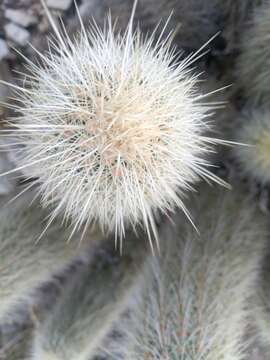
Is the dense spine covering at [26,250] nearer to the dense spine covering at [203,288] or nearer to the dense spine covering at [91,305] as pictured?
the dense spine covering at [91,305]

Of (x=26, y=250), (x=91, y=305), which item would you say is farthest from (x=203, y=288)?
(x=26, y=250)

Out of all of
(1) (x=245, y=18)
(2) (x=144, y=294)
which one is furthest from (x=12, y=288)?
(1) (x=245, y=18)

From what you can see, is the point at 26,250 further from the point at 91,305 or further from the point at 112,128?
the point at 112,128

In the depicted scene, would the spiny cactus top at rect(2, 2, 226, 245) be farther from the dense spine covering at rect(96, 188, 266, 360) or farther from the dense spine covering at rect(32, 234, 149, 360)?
the dense spine covering at rect(32, 234, 149, 360)

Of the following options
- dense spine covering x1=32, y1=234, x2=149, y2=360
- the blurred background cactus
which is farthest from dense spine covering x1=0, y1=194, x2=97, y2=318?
dense spine covering x1=32, y1=234, x2=149, y2=360

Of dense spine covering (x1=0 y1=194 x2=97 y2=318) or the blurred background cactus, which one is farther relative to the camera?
dense spine covering (x1=0 y1=194 x2=97 y2=318)

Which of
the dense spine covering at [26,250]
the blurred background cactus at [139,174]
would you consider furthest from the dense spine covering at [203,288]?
the dense spine covering at [26,250]

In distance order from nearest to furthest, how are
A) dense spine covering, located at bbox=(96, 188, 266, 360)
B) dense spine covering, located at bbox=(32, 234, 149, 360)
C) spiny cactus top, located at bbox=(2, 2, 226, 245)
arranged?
spiny cactus top, located at bbox=(2, 2, 226, 245) → dense spine covering, located at bbox=(96, 188, 266, 360) → dense spine covering, located at bbox=(32, 234, 149, 360)

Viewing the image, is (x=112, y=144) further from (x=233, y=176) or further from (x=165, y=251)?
(x=233, y=176)

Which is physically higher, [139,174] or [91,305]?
[139,174]
